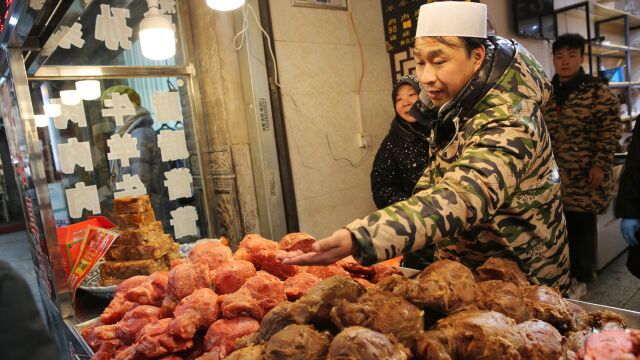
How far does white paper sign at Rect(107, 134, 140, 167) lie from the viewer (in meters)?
4.02

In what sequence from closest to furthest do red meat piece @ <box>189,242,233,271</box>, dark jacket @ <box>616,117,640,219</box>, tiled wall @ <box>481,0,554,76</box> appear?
1. red meat piece @ <box>189,242,233,271</box>
2. dark jacket @ <box>616,117,640,219</box>
3. tiled wall @ <box>481,0,554,76</box>

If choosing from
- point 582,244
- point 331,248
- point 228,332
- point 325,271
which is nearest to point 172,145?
point 325,271

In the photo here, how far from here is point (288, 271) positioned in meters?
1.76

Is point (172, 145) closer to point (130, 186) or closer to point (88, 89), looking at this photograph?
point (130, 186)

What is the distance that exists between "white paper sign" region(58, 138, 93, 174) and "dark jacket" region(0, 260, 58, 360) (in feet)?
11.0

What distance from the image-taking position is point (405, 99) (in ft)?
10.1

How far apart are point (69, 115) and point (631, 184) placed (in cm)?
452

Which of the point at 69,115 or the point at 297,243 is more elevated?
the point at 69,115

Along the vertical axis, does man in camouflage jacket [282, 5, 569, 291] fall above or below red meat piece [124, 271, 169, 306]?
above

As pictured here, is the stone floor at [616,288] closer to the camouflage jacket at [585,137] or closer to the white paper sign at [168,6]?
the camouflage jacket at [585,137]

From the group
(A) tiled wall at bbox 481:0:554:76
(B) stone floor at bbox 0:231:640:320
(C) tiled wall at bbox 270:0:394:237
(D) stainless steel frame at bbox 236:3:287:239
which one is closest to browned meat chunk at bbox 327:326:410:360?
(D) stainless steel frame at bbox 236:3:287:239

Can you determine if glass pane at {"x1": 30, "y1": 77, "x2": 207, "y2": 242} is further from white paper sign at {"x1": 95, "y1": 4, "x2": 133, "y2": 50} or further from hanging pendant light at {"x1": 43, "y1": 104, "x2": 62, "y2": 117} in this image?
white paper sign at {"x1": 95, "y1": 4, "x2": 133, "y2": 50}

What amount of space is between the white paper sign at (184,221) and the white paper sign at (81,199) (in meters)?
0.73

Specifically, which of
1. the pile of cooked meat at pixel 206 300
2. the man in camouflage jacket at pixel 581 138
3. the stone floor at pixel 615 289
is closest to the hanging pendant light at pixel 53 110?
the pile of cooked meat at pixel 206 300
